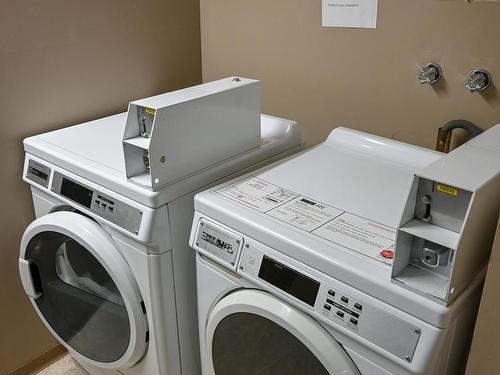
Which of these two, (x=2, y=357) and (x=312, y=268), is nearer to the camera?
(x=312, y=268)

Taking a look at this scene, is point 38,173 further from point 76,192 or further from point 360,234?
point 360,234

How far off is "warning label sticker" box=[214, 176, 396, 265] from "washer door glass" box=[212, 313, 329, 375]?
23cm

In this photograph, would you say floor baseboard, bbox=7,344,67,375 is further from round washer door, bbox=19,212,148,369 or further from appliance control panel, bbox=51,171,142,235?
appliance control panel, bbox=51,171,142,235

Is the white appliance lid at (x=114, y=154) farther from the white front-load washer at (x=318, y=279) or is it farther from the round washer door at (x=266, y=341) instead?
the round washer door at (x=266, y=341)

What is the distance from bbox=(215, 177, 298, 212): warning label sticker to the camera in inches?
46.1

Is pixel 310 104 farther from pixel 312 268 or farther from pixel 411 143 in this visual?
pixel 312 268

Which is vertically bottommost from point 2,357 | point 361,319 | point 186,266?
point 2,357

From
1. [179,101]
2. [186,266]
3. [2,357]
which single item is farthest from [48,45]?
[2,357]

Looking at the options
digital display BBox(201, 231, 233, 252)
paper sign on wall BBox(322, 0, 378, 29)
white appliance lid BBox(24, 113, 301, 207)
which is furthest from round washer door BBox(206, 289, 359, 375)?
paper sign on wall BBox(322, 0, 378, 29)

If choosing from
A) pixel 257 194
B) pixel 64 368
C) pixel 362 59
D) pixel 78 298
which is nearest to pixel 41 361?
pixel 64 368

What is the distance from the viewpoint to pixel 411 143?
1510mm

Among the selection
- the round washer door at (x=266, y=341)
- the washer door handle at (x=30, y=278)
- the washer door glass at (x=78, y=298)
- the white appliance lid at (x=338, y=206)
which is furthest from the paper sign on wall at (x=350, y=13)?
the washer door handle at (x=30, y=278)

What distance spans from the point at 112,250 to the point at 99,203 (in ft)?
0.43

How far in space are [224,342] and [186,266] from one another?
245 millimetres
